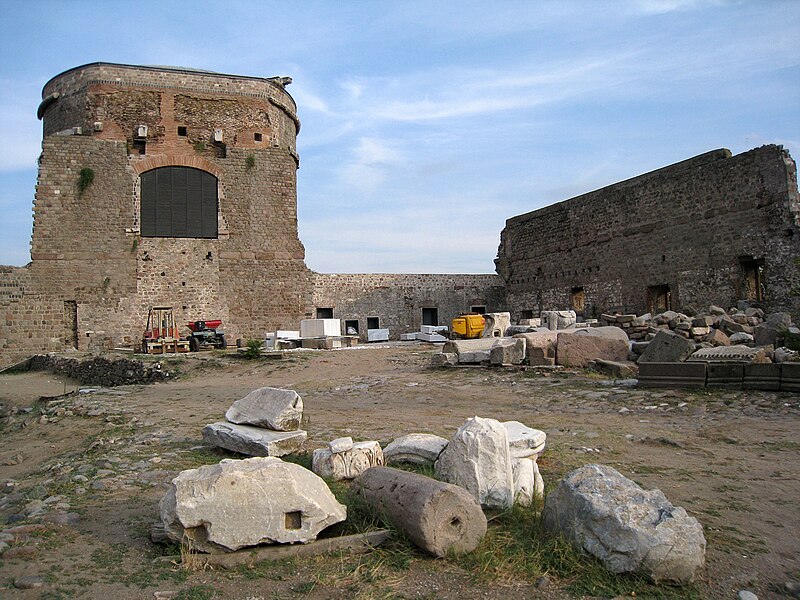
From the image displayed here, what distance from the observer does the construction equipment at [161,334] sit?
19109 millimetres

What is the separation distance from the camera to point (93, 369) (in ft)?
53.7

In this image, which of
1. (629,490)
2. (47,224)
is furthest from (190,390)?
(47,224)

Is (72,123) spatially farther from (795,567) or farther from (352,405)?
(795,567)

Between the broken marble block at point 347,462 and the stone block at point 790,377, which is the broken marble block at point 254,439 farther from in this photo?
the stone block at point 790,377

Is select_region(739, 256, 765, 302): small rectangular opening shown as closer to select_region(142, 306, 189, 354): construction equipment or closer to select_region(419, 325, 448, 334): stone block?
select_region(419, 325, 448, 334): stone block

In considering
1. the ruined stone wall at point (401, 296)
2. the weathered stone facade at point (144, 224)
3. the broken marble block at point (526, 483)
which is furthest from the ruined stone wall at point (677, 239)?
the broken marble block at point (526, 483)

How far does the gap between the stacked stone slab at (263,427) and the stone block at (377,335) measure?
55.5 ft

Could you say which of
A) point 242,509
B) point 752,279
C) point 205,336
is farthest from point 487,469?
A: point 205,336

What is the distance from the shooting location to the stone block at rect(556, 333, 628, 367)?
12039 mm

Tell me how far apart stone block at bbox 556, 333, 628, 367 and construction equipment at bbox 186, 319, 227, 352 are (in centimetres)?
1237

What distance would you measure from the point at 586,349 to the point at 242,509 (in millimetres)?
9666

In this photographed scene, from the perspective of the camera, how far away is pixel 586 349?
39.7 ft

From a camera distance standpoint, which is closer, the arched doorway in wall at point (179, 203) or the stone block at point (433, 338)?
the stone block at point (433, 338)

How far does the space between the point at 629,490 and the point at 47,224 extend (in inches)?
883
